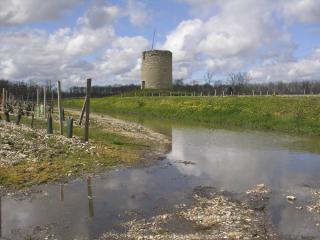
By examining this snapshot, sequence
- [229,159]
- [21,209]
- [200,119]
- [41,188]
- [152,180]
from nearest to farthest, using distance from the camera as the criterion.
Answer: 1. [21,209]
2. [41,188]
3. [152,180]
4. [229,159]
5. [200,119]

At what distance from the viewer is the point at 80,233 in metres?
12.4

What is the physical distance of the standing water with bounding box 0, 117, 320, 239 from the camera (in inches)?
518

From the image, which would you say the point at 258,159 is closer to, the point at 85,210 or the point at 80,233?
the point at 85,210

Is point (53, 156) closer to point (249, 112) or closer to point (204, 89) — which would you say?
point (249, 112)

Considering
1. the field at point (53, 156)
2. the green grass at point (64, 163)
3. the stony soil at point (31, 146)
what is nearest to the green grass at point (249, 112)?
the field at point (53, 156)

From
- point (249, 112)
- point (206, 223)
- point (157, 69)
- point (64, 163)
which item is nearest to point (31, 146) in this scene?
point (64, 163)

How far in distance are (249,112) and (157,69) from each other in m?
62.8

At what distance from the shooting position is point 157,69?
111312mm

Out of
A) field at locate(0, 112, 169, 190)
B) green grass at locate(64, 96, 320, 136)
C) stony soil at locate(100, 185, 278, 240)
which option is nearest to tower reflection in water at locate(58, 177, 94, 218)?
field at locate(0, 112, 169, 190)

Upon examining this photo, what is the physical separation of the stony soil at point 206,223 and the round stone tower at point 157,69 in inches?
3792

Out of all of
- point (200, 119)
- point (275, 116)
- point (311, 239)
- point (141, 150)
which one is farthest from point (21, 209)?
point (200, 119)

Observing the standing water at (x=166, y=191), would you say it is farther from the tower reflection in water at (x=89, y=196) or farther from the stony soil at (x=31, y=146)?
the stony soil at (x=31, y=146)

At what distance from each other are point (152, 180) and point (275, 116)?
29769 millimetres

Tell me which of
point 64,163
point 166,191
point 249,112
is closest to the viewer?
point 166,191
